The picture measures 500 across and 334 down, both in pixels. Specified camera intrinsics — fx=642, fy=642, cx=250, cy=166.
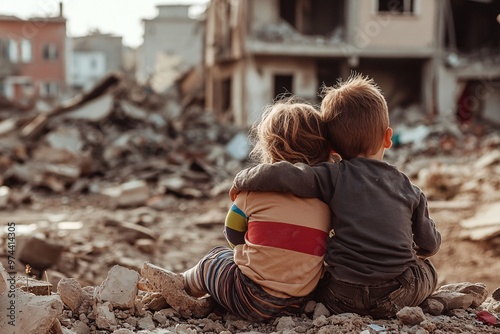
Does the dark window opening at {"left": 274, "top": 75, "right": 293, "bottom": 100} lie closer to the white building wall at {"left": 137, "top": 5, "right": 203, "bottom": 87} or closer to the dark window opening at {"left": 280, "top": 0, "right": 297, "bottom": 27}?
the dark window opening at {"left": 280, "top": 0, "right": 297, "bottom": 27}

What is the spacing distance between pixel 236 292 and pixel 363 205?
0.70m

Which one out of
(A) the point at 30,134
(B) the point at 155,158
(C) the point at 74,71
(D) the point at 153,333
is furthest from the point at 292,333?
(C) the point at 74,71

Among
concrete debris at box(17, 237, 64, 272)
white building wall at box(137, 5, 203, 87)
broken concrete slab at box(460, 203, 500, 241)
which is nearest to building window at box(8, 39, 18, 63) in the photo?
white building wall at box(137, 5, 203, 87)

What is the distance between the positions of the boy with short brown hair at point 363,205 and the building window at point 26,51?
129 ft

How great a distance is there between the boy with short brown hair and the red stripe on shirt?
81mm

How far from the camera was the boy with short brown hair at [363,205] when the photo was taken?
9.02 ft

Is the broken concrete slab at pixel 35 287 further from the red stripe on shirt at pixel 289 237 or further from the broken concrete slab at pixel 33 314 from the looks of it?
the red stripe on shirt at pixel 289 237

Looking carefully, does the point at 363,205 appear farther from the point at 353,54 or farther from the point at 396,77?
the point at 396,77

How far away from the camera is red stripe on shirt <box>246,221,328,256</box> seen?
278 centimetres

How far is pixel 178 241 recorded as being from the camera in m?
7.57

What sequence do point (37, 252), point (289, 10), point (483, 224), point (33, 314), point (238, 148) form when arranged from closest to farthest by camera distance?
1. point (33, 314)
2. point (37, 252)
3. point (483, 224)
4. point (238, 148)
5. point (289, 10)

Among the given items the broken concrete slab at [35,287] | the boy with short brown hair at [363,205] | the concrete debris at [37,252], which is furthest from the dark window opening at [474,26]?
the broken concrete slab at [35,287]

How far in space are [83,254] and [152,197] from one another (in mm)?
3945

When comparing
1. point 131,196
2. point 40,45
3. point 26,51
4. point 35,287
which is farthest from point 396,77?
point 26,51
